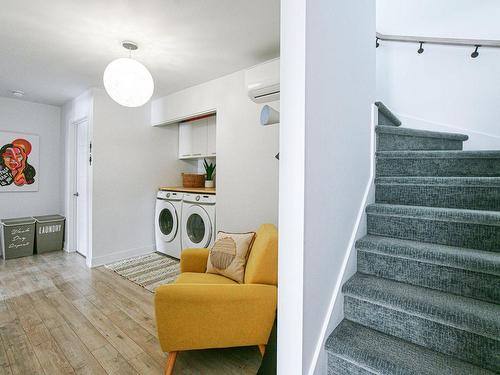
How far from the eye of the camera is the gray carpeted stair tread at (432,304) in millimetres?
943

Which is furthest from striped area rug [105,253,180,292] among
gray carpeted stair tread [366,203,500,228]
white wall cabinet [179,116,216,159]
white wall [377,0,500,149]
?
white wall [377,0,500,149]

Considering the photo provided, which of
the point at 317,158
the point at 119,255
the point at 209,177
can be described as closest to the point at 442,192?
the point at 317,158

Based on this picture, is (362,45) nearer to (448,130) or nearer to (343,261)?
(343,261)

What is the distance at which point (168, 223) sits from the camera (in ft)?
12.5

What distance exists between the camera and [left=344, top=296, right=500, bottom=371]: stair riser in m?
0.93

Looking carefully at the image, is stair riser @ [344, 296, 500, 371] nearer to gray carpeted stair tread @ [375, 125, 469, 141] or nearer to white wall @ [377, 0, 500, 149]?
gray carpeted stair tread @ [375, 125, 469, 141]

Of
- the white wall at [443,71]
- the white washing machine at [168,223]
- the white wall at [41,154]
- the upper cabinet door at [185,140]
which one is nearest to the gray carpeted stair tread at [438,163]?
the white wall at [443,71]

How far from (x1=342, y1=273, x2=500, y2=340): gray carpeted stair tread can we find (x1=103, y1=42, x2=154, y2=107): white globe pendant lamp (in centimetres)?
211

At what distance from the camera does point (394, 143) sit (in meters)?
1.88

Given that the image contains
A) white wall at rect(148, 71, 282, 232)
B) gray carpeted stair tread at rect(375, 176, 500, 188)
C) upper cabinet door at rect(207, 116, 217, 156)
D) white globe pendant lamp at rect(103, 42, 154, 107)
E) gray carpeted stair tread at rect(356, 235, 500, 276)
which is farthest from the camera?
upper cabinet door at rect(207, 116, 217, 156)

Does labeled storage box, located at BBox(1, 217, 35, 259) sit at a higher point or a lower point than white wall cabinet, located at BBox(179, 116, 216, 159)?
lower

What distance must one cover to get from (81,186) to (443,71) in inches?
190

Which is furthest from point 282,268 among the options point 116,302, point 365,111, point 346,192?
point 116,302

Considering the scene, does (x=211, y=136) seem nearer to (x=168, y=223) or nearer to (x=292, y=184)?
(x=168, y=223)
